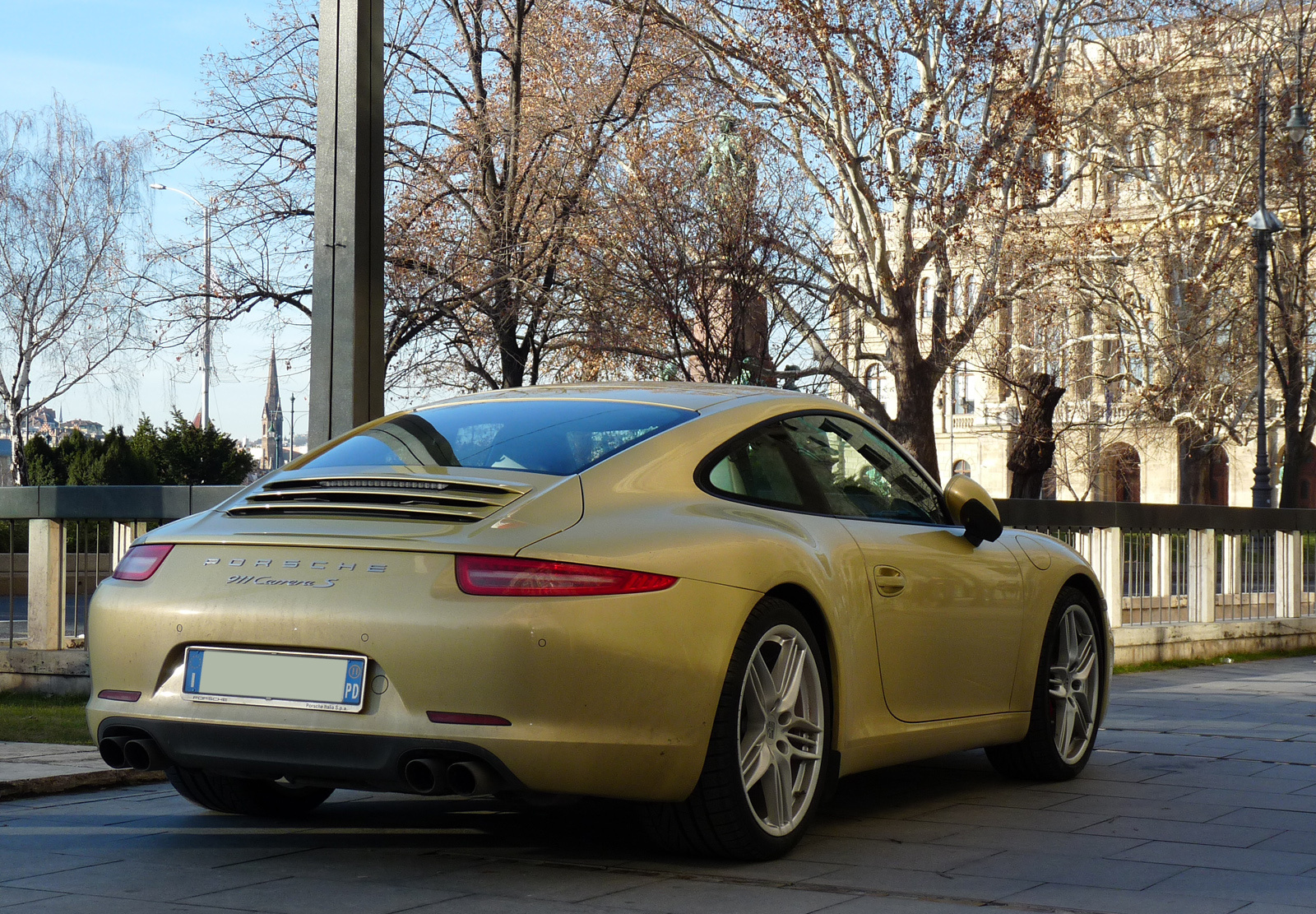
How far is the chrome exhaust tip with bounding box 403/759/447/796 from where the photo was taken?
4.04 m

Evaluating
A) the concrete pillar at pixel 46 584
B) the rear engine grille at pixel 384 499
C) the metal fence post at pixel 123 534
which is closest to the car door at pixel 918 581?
the rear engine grille at pixel 384 499

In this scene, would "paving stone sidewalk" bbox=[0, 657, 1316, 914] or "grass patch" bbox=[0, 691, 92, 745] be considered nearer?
"paving stone sidewalk" bbox=[0, 657, 1316, 914]

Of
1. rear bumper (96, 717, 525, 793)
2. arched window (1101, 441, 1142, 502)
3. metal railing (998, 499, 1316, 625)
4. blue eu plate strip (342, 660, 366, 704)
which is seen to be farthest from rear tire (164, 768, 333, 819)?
arched window (1101, 441, 1142, 502)

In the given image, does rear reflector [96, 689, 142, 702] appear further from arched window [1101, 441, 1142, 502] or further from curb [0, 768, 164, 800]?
arched window [1101, 441, 1142, 502]

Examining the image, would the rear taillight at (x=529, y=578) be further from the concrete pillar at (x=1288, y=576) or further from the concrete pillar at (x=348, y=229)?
the concrete pillar at (x=1288, y=576)

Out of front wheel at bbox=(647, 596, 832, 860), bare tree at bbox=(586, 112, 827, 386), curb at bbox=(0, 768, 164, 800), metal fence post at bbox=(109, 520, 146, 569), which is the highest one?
bare tree at bbox=(586, 112, 827, 386)

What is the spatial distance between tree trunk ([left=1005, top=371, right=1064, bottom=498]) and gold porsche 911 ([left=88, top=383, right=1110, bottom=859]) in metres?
24.5

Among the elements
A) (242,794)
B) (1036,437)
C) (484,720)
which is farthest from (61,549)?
(1036,437)

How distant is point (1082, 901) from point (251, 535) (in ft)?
8.05

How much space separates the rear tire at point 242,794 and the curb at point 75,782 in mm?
858

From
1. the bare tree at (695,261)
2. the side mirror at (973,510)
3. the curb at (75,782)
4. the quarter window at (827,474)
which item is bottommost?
the curb at (75,782)

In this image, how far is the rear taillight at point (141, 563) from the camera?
4.56 metres

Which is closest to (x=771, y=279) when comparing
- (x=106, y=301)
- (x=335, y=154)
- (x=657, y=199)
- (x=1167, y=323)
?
(x=657, y=199)

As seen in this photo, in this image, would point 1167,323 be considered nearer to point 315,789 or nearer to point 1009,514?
point 1009,514
